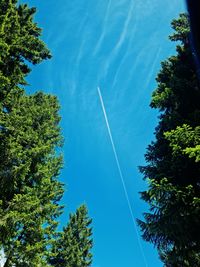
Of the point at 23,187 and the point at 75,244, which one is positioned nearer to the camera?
the point at 23,187

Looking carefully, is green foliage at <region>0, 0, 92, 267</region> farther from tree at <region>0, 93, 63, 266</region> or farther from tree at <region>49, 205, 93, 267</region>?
tree at <region>49, 205, 93, 267</region>

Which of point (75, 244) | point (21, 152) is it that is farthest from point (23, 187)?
point (75, 244)

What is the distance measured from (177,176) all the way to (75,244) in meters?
30.3

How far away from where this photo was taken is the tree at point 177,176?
981 centimetres

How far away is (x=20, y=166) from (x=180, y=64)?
8.83 meters

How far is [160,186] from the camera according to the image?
977 cm

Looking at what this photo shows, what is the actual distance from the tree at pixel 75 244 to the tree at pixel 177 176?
25.5m

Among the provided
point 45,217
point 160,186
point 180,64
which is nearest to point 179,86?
point 180,64

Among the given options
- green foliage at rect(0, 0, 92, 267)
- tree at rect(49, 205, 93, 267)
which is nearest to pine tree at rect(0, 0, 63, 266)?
green foliage at rect(0, 0, 92, 267)

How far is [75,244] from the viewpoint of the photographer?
125ft

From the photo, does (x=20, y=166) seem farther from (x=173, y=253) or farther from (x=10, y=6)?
(x=10, y=6)

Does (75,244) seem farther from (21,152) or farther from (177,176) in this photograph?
(177,176)

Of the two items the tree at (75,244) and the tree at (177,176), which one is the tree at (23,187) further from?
the tree at (75,244)

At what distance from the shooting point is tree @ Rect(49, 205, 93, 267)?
36438 mm
